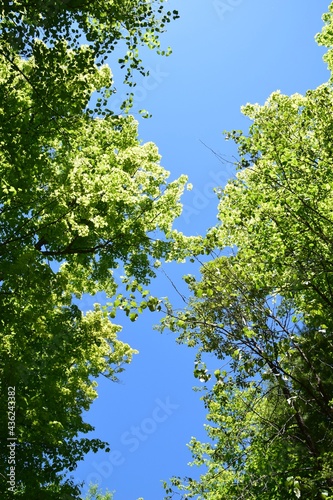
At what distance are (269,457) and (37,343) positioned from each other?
6.46 metres

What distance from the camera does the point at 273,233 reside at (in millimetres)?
8938

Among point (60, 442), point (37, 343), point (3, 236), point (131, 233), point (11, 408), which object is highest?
point (131, 233)

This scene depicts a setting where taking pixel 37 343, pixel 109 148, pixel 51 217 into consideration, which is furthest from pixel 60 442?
pixel 109 148

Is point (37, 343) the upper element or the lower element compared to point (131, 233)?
lower

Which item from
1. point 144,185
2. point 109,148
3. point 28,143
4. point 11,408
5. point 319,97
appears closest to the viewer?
point 28,143

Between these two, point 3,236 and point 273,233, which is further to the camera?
point 3,236

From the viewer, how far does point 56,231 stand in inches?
402

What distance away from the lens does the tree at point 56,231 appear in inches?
303

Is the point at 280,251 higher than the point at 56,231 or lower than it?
lower

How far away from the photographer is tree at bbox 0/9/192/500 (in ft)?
25.2

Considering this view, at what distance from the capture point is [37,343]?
9.69 m

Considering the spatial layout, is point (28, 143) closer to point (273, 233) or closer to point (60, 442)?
point (273, 233)

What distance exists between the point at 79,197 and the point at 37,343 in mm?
3975

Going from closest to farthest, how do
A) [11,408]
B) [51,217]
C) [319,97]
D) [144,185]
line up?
1. [11,408]
2. [51,217]
3. [319,97]
4. [144,185]
